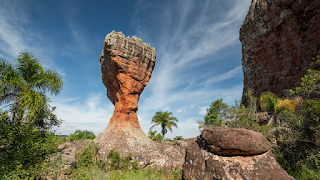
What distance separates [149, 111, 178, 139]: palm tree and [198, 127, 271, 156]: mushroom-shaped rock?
22767 millimetres

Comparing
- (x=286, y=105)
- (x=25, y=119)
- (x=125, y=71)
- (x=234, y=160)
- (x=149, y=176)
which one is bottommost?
(x=149, y=176)

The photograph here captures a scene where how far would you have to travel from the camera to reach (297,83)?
60.5 ft

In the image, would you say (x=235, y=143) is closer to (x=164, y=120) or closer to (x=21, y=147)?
(x=21, y=147)

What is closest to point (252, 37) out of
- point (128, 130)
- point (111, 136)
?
point (128, 130)

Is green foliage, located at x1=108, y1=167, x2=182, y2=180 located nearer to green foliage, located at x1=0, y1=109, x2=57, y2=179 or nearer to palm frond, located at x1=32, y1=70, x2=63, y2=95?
green foliage, located at x1=0, y1=109, x2=57, y2=179

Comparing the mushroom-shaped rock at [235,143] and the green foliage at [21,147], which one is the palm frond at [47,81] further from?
the mushroom-shaped rock at [235,143]

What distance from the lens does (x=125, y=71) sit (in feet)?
55.6

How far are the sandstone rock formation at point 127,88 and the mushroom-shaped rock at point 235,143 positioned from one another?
10062mm

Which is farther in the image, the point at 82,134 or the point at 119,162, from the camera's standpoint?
the point at 82,134

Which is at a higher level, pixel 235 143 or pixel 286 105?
pixel 286 105

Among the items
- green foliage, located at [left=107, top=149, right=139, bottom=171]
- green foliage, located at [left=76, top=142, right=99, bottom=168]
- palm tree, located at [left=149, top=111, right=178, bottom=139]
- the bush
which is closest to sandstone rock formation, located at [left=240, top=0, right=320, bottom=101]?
the bush

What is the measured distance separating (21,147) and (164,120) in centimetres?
2330

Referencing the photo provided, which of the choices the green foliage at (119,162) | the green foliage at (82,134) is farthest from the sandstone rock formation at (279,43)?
the green foliage at (82,134)

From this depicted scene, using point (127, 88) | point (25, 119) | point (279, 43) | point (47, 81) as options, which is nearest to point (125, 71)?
point (127, 88)
